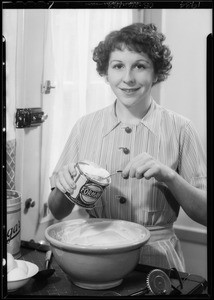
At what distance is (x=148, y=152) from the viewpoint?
0.83 meters

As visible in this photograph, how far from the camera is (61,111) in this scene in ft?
2.77

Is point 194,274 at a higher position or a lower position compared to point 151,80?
lower

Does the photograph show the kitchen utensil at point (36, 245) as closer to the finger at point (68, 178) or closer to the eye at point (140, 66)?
the finger at point (68, 178)

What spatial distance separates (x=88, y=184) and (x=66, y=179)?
0.18 feet

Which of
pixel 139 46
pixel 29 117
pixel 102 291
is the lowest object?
pixel 102 291

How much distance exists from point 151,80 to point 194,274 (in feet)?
1.28

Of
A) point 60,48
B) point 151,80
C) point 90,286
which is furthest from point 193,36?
point 90,286

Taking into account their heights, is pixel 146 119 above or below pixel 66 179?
above

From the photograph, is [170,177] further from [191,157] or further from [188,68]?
[188,68]

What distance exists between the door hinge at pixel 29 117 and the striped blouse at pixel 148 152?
0.07 meters

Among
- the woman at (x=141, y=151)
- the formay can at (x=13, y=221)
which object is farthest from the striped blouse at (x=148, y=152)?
the formay can at (x=13, y=221)

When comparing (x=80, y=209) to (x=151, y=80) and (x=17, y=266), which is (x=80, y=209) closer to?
(x=17, y=266)

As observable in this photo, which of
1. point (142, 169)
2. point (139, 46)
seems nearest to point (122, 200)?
point (142, 169)

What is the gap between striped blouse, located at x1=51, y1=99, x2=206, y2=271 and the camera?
824 mm
